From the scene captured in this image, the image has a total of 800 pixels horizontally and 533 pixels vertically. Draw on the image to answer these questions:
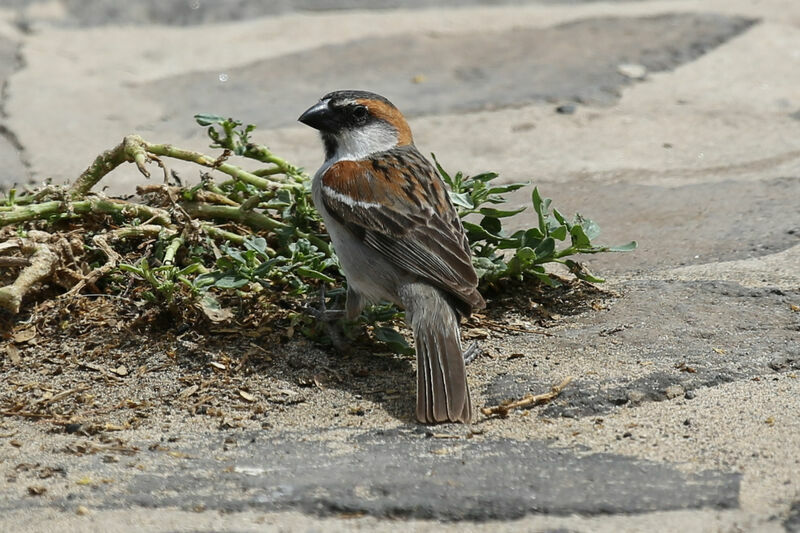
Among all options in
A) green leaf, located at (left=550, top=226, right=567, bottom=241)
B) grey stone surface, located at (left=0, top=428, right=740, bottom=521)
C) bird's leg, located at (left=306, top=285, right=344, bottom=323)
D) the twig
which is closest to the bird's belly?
bird's leg, located at (left=306, top=285, right=344, bottom=323)

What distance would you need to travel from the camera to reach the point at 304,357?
4152 millimetres

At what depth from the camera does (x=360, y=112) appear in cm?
493

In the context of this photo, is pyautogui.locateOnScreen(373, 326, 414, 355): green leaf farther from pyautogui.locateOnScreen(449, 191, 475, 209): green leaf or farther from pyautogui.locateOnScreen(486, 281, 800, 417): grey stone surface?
pyautogui.locateOnScreen(449, 191, 475, 209): green leaf

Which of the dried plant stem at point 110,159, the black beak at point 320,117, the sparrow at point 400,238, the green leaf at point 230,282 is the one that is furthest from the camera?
the black beak at point 320,117

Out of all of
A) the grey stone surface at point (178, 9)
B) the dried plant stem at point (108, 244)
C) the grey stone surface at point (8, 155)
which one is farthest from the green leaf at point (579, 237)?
the grey stone surface at point (178, 9)

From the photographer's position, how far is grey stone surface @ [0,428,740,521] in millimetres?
2758

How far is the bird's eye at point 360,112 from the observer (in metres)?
4.92

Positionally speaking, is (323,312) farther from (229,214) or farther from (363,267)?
(229,214)

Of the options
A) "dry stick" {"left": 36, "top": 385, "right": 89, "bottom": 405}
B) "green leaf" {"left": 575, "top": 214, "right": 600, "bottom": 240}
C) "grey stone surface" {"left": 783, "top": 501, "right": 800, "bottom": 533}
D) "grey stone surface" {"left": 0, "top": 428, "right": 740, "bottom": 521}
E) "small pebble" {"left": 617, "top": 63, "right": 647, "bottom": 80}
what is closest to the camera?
"grey stone surface" {"left": 783, "top": 501, "right": 800, "bottom": 533}

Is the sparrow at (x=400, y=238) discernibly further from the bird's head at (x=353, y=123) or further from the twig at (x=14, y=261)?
the twig at (x=14, y=261)

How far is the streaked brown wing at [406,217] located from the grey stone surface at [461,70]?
213 cm

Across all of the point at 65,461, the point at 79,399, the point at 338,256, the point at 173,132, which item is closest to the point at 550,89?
the point at 173,132

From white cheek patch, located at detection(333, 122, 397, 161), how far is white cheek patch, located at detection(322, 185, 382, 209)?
15.7 inches

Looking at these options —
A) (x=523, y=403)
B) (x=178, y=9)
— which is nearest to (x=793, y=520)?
(x=523, y=403)
